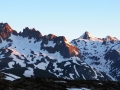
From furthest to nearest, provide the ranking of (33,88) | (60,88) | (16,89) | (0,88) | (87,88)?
(87,88), (60,88), (33,88), (16,89), (0,88)

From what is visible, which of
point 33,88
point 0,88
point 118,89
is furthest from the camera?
point 118,89

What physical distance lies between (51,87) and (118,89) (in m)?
22.2

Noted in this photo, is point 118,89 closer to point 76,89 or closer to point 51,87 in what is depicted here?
point 76,89

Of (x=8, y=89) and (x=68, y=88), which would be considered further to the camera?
(x=68, y=88)

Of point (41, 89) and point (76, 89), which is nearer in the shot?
point (41, 89)

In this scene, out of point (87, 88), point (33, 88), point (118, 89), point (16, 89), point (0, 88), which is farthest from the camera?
point (118, 89)

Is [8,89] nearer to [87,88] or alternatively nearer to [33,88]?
A: [33,88]

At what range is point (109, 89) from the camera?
8075 cm

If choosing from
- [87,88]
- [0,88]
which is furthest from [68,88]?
→ [0,88]

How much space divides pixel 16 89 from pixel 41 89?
36.9 feet

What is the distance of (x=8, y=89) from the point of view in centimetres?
5450

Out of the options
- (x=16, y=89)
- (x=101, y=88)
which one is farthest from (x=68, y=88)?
(x=16, y=89)

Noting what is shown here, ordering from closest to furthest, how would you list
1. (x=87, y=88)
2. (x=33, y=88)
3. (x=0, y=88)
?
(x=0, y=88) < (x=33, y=88) < (x=87, y=88)

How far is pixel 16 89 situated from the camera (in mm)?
57812
